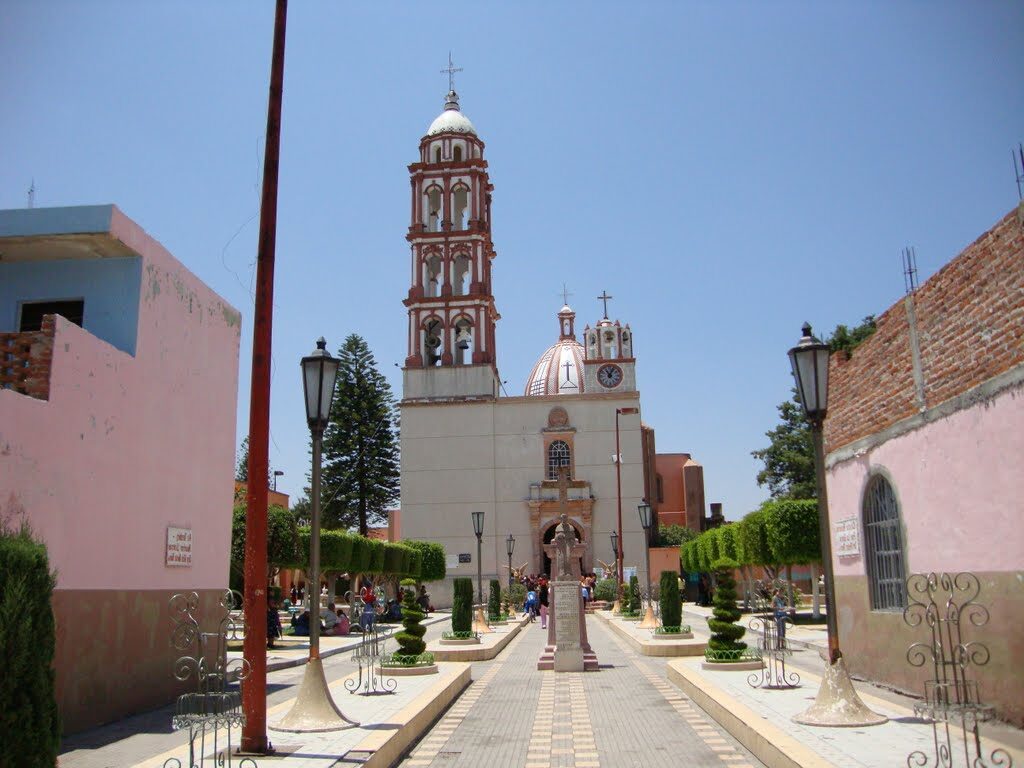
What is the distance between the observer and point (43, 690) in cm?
483

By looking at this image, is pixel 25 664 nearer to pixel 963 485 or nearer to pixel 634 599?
Answer: pixel 963 485

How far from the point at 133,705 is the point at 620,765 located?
643 centimetres

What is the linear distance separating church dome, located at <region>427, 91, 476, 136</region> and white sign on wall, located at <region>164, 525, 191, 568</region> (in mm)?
39935

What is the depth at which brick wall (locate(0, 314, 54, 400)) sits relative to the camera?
9.58m

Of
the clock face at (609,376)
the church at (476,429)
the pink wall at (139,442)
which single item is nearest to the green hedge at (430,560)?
the church at (476,429)

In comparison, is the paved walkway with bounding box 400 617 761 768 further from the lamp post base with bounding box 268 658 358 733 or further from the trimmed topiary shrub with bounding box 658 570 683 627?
the trimmed topiary shrub with bounding box 658 570 683 627

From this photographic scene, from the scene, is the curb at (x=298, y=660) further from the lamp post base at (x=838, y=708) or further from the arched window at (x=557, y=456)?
the arched window at (x=557, y=456)

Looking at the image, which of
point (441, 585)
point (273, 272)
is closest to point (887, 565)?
point (273, 272)

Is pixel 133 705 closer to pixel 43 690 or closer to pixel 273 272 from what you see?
pixel 273 272

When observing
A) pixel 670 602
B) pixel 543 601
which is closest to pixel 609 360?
pixel 543 601

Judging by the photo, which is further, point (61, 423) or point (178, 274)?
point (178, 274)

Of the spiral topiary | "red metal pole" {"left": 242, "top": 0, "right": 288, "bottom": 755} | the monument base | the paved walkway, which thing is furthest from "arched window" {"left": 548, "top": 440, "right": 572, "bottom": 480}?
"red metal pole" {"left": 242, "top": 0, "right": 288, "bottom": 755}

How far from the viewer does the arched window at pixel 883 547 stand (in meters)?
10.8

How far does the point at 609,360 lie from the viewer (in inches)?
2016
